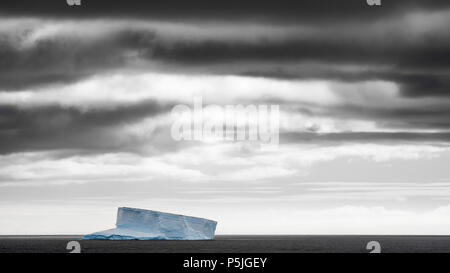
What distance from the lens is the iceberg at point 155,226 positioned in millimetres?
95375

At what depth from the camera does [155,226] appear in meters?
96.2

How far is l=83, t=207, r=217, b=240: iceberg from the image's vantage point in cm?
9538
